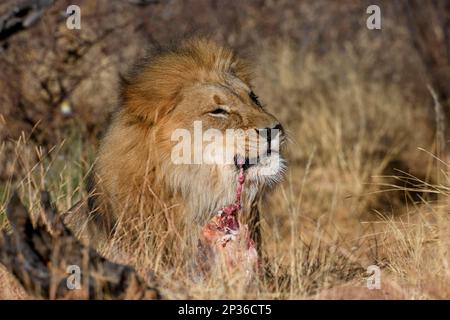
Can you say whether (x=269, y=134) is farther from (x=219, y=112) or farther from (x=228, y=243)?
(x=228, y=243)

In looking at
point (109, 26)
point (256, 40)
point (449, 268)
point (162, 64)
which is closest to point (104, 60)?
point (109, 26)

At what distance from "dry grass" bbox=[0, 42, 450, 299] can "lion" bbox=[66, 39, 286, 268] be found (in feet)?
0.41

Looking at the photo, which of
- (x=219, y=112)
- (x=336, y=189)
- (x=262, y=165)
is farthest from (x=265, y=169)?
(x=336, y=189)

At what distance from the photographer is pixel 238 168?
4430mm

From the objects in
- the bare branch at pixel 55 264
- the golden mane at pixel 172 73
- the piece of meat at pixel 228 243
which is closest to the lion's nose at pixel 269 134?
the piece of meat at pixel 228 243

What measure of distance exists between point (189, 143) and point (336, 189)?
3921mm

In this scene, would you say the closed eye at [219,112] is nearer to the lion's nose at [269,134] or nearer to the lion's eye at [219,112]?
the lion's eye at [219,112]

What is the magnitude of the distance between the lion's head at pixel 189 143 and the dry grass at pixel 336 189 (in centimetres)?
24

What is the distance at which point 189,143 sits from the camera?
4434 mm

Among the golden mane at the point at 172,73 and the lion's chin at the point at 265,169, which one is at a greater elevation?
the golden mane at the point at 172,73

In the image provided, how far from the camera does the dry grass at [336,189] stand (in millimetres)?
4184

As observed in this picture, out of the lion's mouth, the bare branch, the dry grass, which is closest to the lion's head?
the lion's mouth

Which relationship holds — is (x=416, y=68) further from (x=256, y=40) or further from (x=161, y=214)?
(x=161, y=214)
